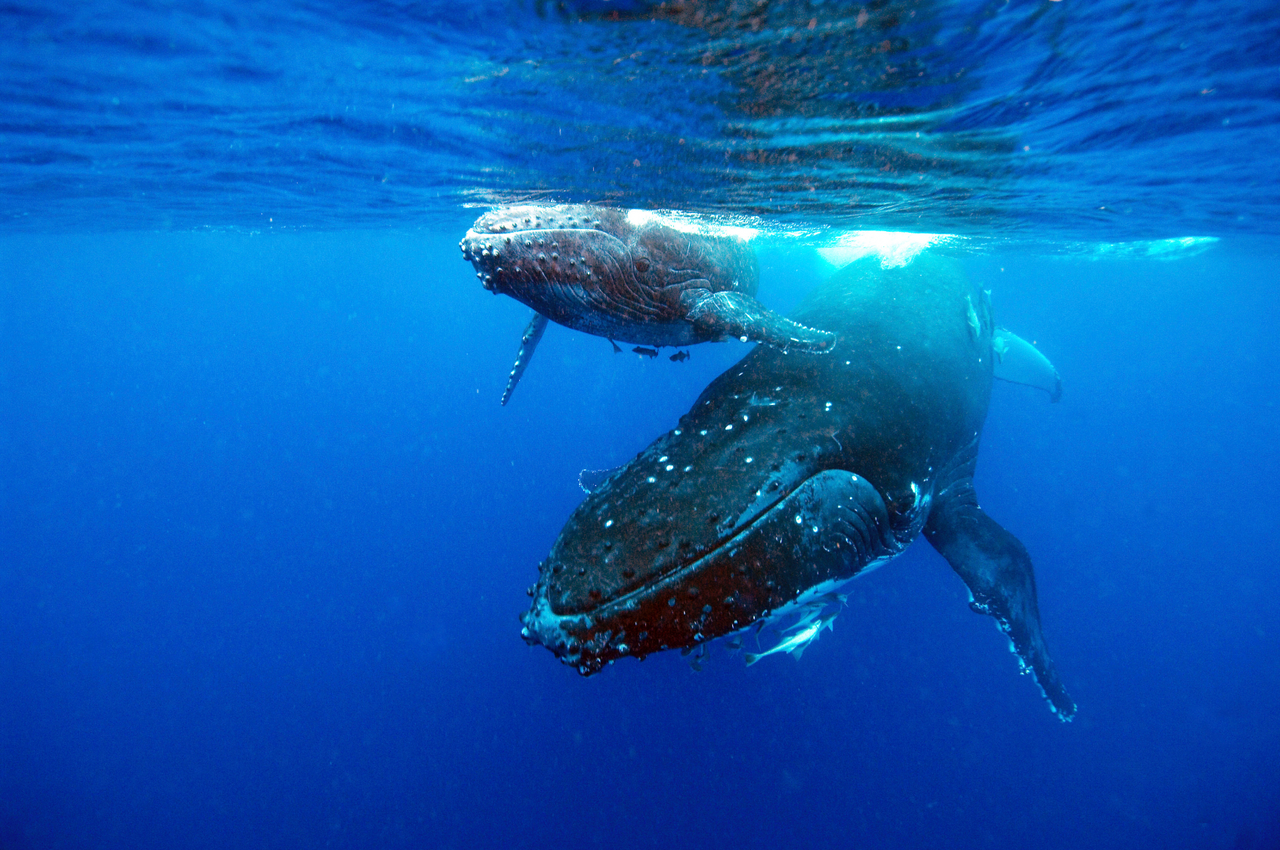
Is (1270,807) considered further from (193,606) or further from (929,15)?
(193,606)

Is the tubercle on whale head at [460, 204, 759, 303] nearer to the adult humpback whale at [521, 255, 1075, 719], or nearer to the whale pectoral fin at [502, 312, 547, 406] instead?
the adult humpback whale at [521, 255, 1075, 719]

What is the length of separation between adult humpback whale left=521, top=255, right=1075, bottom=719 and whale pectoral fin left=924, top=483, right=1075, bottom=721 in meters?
0.02

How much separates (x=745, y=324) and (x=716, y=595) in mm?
2339

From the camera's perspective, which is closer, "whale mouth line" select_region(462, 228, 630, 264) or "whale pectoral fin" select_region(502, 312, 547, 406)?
"whale mouth line" select_region(462, 228, 630, 264)

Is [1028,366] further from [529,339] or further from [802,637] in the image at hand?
[802,637]

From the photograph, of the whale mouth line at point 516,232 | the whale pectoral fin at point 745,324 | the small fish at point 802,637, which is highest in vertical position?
the whale mouth line at point 516,232

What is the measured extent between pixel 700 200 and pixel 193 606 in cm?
3493

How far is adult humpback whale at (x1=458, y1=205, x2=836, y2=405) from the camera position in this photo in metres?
4.32

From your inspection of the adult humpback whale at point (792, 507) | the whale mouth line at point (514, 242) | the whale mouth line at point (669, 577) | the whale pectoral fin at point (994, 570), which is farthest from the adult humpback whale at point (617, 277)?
the whale pectoral fin at point (994, 570)

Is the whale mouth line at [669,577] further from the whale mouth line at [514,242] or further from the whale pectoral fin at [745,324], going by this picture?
the whale mouth line at [514,242]

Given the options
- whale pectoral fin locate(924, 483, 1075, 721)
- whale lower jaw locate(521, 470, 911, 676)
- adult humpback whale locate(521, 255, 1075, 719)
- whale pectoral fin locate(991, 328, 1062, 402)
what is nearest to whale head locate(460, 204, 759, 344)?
adult humpback whale locate(521, 255, 1075, 719)

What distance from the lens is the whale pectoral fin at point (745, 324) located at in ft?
15.2

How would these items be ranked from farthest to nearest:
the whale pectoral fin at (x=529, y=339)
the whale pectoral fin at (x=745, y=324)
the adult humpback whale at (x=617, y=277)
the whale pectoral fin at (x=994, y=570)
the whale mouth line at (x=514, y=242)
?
the whale pectoral fin at (x=529, y=339) < the whale pectoral fin at (x=994, y=570) < the whale pectoral fin at (x=745, y=324) < the adult humpback whale at (x=617, y=277) < the whale mouth line at (x=514, y=242)

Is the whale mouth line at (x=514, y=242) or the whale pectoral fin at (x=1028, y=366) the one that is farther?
the whale pectoral fin at (x=1028, y=366)
